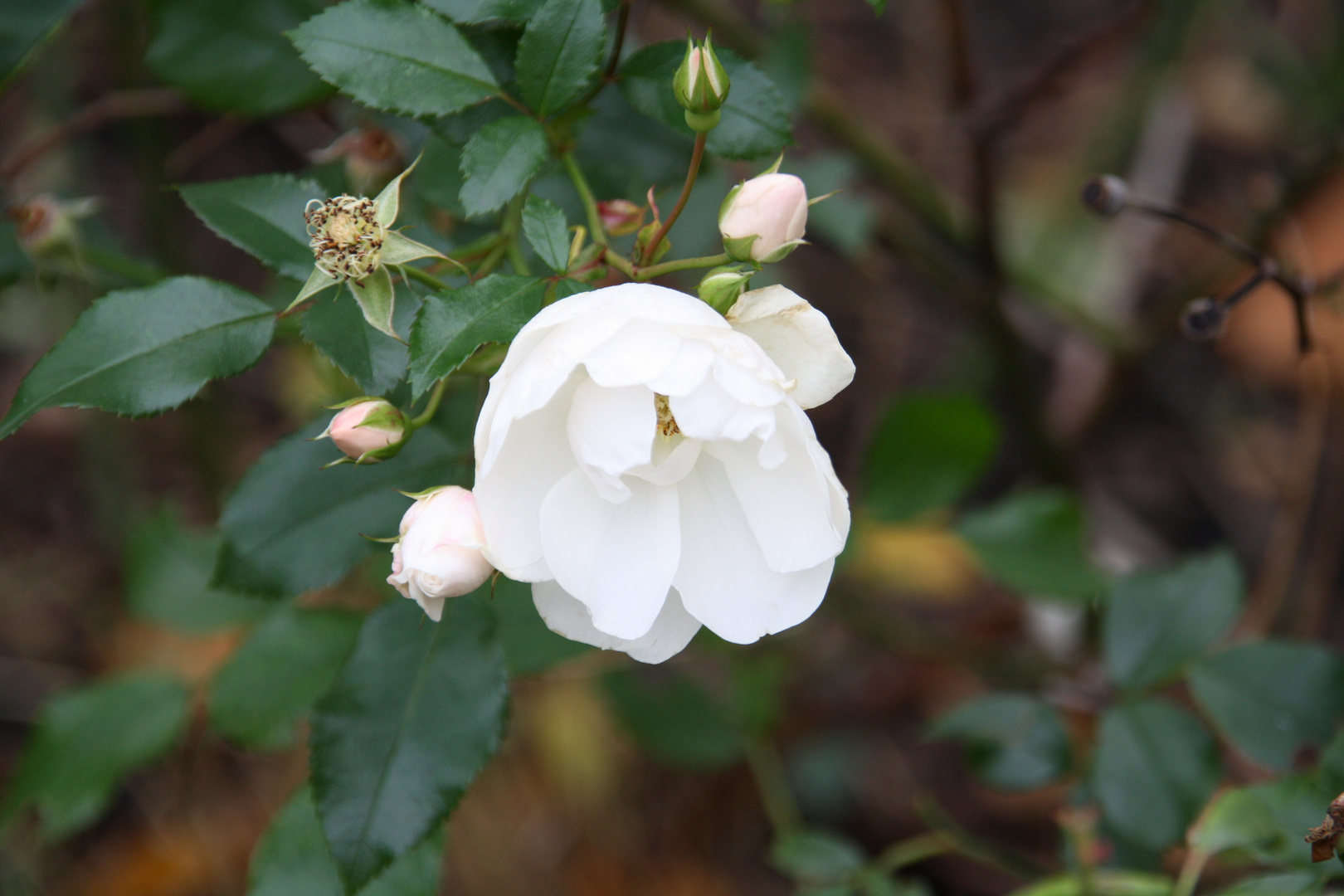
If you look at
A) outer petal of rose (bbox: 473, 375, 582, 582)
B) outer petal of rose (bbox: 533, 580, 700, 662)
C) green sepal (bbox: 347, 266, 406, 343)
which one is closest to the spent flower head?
green sepal (bbox: 347, 266, 406, 343)

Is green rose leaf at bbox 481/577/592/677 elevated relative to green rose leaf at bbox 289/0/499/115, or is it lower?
lower

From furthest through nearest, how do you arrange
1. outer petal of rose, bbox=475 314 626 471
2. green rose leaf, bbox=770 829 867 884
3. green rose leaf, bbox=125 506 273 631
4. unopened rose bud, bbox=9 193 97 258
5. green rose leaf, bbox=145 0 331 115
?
green rose leaf, bbox=125 506 273 631
green rose leaf, bbox=770 829 867 884
green rose leaf, bbox=145 0 331 115
unopened rose bud, bbox=9 193 97 258
outer petal of rose, bbox=475 314 626 471

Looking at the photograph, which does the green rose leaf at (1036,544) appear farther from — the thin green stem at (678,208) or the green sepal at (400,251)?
the green sepal at (400,251)

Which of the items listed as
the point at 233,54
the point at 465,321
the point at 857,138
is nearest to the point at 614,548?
the point at 465,321

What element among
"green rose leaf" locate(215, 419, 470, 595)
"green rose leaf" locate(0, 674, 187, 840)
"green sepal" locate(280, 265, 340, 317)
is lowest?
"green rose leaf" locate(0, 674, 187, 840)

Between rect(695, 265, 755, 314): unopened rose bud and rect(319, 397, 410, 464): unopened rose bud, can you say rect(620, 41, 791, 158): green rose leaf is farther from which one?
rect(319, 397, 410, 464): unopened rose bud

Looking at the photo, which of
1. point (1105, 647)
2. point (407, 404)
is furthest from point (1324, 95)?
point (407, 404)

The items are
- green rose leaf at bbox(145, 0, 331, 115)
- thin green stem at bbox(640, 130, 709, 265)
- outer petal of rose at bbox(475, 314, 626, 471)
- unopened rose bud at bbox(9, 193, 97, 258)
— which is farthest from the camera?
green rose leaf at bbox(145, 0, 331, 115)

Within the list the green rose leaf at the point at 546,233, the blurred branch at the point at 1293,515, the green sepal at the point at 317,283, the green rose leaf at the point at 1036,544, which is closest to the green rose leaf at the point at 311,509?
the green sepal at the point at 317,283
